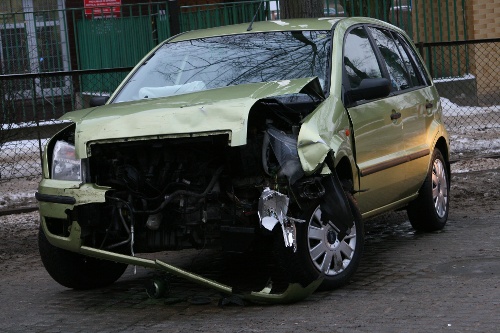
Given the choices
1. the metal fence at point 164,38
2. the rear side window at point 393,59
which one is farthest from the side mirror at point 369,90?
the metal fence at point 164,38

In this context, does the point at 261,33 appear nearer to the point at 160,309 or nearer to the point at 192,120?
the point at 192,120

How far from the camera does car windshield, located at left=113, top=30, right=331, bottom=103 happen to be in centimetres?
768

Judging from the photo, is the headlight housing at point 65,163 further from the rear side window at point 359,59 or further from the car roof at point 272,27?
the rear side window at point 359,59

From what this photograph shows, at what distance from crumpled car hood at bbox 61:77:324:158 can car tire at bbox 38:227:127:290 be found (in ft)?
3.00

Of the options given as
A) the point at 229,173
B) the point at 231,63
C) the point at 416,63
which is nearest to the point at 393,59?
the point at 416,63

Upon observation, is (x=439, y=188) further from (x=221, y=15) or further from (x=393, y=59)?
(x=221, y=15)

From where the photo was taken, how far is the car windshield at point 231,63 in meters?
7.68

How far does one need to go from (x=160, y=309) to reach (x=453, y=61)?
12462 mm

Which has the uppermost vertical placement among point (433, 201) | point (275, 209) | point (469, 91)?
point (275, 209)

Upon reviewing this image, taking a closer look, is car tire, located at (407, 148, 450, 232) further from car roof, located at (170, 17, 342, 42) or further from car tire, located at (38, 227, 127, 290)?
car tire, located at (38, 227, 127, 290)

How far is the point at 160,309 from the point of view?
6.71 m

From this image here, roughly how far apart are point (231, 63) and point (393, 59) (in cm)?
166

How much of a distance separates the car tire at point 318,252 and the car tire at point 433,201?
1973 mm

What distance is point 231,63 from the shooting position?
786 centimetres
